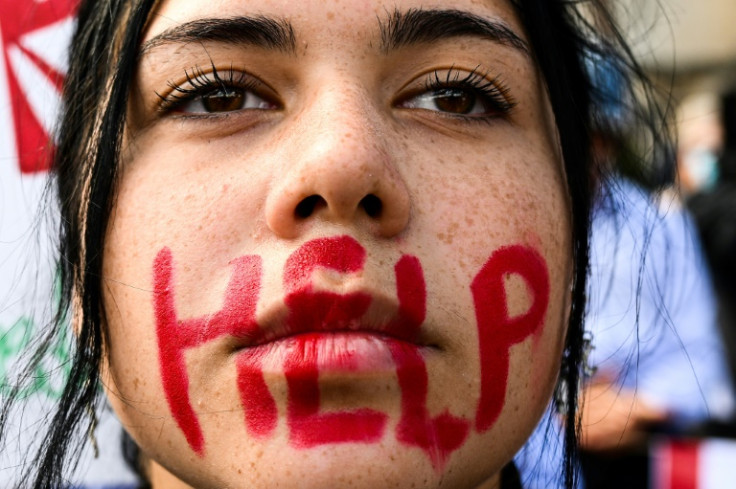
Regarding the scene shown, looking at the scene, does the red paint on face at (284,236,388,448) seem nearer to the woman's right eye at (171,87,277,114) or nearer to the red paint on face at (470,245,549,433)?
the red paint on face at (470,245,549,433)

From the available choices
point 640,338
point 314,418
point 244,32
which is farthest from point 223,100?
point 640,338

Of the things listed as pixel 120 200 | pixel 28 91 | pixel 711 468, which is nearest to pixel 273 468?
pixel 120 200

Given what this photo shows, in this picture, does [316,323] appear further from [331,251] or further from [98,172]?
[98,172]

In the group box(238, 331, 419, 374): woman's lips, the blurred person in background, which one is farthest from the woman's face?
the blurred person in background

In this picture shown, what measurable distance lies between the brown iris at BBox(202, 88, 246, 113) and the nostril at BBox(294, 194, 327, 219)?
28cm

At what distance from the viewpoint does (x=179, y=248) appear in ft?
4.25

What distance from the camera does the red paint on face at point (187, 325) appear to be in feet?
4.04

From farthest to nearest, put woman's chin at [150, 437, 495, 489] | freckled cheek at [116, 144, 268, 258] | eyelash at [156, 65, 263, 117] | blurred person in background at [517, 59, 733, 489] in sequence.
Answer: blurred person in background at [517, 59, 733, 489] → eyelash at [156, 65, 263, 117] → freckled cheek at [116, 144, 268, 258] → woman's chin at [150, 437, 495, 489]

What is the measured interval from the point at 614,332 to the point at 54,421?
226cm

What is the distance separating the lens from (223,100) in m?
1.42

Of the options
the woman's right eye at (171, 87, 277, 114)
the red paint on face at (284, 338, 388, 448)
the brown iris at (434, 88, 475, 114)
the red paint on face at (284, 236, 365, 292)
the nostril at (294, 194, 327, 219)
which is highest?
the brown iris at (434, 88, 475, 114)

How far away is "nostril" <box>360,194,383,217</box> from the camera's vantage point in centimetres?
125

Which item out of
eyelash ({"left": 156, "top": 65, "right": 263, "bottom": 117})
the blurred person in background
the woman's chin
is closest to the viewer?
the woman's chin

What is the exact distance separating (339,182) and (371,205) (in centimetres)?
8
